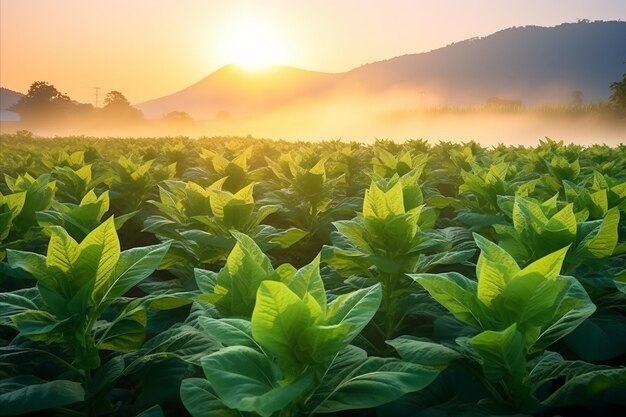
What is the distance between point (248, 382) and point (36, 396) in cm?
71

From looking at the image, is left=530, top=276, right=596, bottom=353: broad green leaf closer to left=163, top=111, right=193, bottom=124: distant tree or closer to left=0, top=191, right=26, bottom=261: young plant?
left=0, top=191, right=26, bottom=261: young plant

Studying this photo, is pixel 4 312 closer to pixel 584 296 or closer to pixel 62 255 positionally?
pixel 62 255

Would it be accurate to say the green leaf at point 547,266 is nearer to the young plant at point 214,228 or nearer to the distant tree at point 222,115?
the young plant at point 214,228

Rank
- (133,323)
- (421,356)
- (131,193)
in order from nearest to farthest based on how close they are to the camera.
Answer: (421,356) → (133,323) → (131,193)

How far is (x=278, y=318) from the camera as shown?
1.35 meters

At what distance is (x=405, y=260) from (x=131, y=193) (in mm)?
3356

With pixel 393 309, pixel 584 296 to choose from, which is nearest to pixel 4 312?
pixel 393 309

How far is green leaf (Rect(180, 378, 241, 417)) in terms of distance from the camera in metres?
1.40

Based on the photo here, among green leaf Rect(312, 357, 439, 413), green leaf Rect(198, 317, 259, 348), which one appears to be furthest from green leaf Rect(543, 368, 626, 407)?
green leaf Rect(198, 317, 259, 348)

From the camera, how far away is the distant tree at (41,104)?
11862 centimetres

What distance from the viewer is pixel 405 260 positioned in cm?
235

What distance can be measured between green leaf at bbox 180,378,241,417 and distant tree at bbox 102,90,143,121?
131 meters

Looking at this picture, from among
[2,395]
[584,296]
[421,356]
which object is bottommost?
[2,395]

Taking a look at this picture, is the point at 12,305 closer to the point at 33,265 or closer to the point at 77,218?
the point at 33,265
